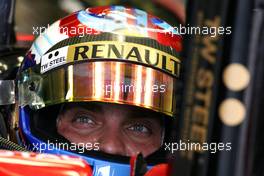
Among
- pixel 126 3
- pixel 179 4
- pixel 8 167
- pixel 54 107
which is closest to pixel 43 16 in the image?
pixel 126 3

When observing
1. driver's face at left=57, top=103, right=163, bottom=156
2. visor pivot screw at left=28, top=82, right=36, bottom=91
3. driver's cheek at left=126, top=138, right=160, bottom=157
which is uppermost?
visor pivot screw at left=28, top=82, right=36, bottom=91

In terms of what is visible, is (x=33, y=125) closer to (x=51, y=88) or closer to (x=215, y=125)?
(x=51, y=88)

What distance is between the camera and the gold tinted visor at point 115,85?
200cm

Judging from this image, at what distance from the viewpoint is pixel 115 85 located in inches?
78.5

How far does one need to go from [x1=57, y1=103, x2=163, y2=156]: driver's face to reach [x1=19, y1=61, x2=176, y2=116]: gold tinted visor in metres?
0.09

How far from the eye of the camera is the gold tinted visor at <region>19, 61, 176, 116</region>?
2.00 metres

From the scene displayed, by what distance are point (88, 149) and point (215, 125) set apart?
0.75 metres

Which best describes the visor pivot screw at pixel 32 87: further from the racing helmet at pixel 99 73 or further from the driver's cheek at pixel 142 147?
the driver's cheek at pixel 142 147

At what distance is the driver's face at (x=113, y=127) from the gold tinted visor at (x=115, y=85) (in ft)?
0.28

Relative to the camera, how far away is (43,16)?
4.97m
